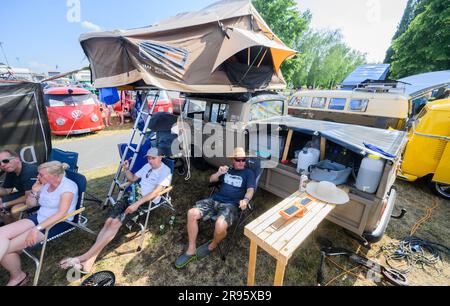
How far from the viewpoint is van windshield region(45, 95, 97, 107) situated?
7.04 m

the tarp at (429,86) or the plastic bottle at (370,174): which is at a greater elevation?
the tarp at (429,86)

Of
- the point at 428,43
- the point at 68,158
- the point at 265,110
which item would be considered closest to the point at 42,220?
the point at 68,158

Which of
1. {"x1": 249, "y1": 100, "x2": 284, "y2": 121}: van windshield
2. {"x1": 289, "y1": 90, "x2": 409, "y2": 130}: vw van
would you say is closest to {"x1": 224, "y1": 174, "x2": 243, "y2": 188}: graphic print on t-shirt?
{"x1": 249, "y1": 100, "x2": 284, "y2": 121}: van windshield

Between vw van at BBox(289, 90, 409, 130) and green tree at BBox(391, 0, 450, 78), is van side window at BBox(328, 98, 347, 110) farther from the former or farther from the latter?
green tree at BBox(391, 0, 450, 78)

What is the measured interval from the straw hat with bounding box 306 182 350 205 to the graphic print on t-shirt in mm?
991

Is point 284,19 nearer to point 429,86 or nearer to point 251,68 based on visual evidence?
point 429,86

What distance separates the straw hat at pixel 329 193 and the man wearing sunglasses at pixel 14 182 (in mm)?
4068

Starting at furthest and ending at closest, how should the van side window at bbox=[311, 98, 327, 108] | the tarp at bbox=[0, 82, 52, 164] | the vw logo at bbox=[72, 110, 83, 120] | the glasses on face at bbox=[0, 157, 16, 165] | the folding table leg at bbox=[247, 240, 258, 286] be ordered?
the vw logo at bbox=[72, 110, 83, 120] < the van side window at bbox=[311, 98, 327, 108] < the tarp at bbox=[0, 82, 52, 164] < the glasses on face at bbox=[0, 157, 16, 165] < the folding table leg at bbox=[247, 240, 258, 286]

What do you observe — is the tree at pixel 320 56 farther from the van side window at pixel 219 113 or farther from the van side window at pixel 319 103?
the van side window at pixel 219 113

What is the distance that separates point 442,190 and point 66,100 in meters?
11.8

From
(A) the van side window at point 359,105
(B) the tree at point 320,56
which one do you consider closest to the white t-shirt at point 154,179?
(A) the van side window at point 359,105

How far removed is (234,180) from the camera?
116 inches

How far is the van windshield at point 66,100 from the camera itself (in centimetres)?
704
